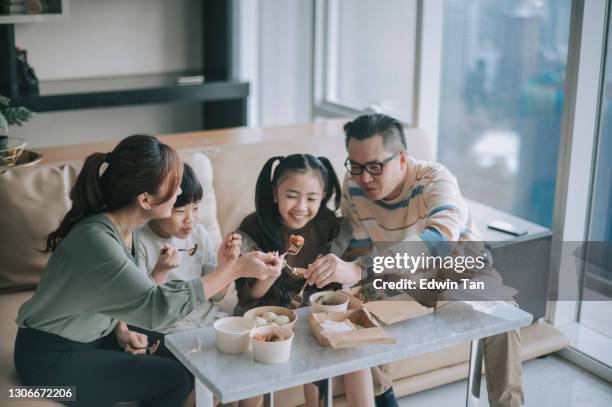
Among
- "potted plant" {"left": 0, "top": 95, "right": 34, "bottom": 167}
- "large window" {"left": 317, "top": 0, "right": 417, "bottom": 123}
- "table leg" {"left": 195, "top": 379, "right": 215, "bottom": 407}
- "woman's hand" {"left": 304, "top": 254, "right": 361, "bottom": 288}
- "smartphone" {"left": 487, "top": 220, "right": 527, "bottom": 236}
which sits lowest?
"table leg" {"left": 195, "top": 379, "right": 215, "bottom": 407}

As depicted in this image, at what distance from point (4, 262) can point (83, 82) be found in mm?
2025

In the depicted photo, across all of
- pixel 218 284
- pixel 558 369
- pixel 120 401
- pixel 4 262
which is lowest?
pixel 558 369

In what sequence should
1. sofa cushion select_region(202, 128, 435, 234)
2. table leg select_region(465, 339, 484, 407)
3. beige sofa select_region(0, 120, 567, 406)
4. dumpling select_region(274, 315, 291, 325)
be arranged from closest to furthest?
1. dumpling select_region(274, 315, 291, 325)
2. table leg select_region(465, 339, 484, 407)
3. beige sofa select_region(0, 120, 567, 406)
4. sofa cushion select_region(202, 128, 435, 234)

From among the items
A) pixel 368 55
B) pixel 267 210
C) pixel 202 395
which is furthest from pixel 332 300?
pixel 368 55

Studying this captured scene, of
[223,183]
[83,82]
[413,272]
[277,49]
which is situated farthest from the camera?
[277,49]

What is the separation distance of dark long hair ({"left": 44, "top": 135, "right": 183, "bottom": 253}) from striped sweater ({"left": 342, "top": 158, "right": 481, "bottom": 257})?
28.9 inches

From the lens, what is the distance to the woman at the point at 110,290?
1728mm

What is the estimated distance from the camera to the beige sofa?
2381 mm

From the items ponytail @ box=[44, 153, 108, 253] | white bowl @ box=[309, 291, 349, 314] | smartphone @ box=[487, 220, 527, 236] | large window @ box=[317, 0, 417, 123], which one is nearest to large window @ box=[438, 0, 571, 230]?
large window @ box=[317, 0, 417, 123]

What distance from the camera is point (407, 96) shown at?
12.7 ft

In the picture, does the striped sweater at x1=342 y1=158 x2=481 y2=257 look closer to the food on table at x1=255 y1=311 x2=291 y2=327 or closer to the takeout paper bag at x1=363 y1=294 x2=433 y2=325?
the takeout paper bag at x1=363 y1=294 x2=433 y2=325

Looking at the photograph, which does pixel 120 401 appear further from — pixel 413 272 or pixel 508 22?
pixel 508 22

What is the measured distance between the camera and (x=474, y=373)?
203 cm

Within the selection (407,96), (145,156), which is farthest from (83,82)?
(145,156)
